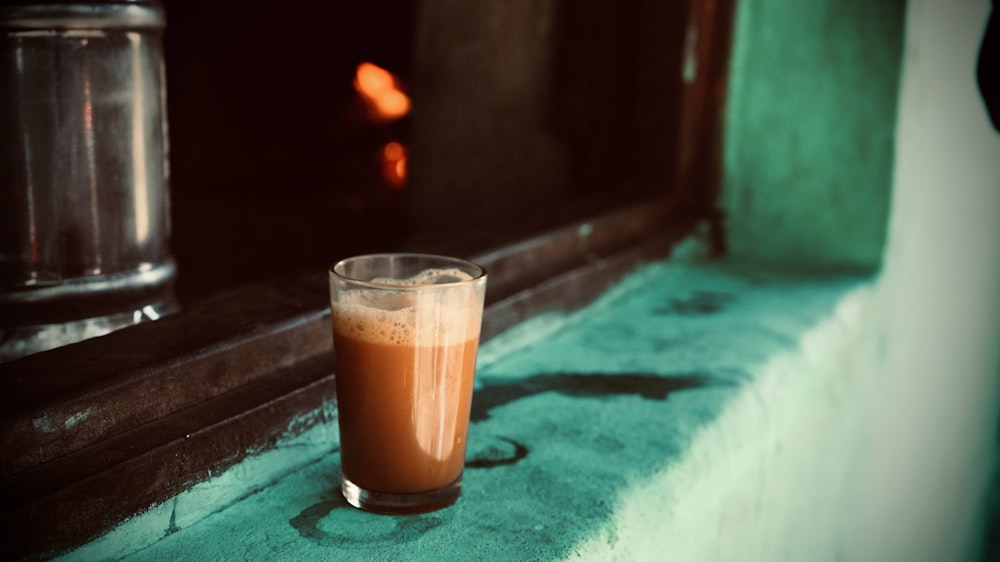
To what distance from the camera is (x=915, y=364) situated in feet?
6.28

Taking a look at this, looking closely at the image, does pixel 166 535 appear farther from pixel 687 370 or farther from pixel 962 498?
pixel 962 498

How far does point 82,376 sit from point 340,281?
8.8 inches

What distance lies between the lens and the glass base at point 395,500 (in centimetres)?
74

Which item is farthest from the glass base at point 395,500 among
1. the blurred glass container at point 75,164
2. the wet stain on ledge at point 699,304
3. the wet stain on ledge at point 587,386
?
the wet stain on ledge at point 699,304

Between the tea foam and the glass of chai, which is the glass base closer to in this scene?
the glass of chai

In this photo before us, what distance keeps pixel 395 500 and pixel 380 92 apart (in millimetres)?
1967

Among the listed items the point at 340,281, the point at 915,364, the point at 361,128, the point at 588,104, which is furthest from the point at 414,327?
the point at 361,128

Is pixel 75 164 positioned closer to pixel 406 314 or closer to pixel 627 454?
pixel 406 314

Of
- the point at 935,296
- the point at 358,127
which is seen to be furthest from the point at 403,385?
the point at 358,127

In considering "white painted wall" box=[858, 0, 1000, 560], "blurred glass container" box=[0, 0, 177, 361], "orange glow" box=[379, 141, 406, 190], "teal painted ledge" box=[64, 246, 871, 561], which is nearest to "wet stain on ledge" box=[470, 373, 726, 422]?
"teal painted ledge" box=[64, 246, 871, 561]

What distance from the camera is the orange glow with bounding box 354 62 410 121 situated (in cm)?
249

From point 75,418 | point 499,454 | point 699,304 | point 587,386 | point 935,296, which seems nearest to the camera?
point 75,418

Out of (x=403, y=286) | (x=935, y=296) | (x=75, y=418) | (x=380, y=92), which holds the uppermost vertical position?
(x=380, y=92)

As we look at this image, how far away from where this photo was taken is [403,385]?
721 millimetres
